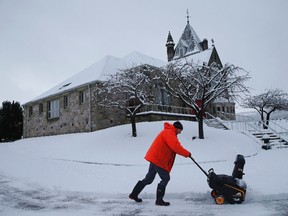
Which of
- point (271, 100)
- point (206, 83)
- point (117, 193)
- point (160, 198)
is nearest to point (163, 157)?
point (160, 198)

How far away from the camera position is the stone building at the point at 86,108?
19.9m

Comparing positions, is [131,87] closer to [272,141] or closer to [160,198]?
[272,141]

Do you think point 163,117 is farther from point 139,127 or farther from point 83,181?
point 83,181

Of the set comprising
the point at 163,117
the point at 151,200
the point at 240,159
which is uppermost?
the point at 163,117

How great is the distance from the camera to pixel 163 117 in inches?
818

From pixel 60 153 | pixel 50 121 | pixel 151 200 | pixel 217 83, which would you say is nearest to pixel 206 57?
pixel 217 83

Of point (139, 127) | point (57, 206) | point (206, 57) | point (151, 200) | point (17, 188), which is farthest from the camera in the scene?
point (206, 57)

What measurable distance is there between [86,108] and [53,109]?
6.37 metres

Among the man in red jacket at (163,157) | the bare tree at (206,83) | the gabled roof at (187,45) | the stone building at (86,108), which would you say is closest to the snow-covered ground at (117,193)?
the man in red jacket at (163,157)

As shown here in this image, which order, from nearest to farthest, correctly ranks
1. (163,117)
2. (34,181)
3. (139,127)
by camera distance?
(34,181), (139,127), (163,117)

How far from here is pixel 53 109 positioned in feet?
82.0

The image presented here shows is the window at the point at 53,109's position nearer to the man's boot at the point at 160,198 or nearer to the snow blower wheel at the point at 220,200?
the man's boot at the point at 160,198

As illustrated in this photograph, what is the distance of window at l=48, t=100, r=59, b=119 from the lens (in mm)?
24469

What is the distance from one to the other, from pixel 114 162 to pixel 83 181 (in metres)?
3.90
